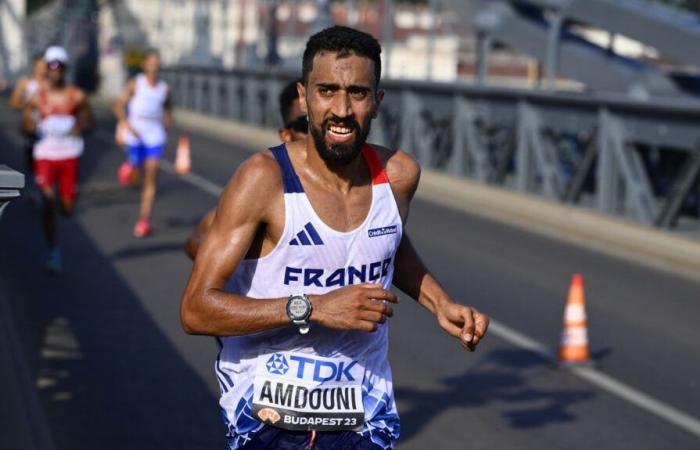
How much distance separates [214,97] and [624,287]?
31.9m

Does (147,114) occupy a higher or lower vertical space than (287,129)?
lower

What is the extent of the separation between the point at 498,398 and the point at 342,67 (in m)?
5.10

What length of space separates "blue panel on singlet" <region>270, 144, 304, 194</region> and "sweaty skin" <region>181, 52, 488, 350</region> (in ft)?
0.07

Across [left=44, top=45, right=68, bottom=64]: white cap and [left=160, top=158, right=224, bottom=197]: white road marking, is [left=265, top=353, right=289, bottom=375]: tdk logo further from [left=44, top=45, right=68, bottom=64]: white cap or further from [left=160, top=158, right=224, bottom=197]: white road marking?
[left=160, top=158, right=224, bottom=197]: white road marking

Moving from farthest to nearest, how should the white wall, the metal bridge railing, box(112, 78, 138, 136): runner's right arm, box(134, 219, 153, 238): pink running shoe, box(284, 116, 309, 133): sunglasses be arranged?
the white wall < the metal bridge railing < box(112, 78, 138, 136): runner's right arm < box(134, 219, 153, 238): pink running shoe < box(284, 116, 309, 133): sunglasses

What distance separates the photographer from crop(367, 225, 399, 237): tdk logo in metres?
4.19

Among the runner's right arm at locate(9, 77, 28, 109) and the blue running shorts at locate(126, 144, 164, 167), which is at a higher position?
the runner's right arm at locate(9, 77, 28, 109)

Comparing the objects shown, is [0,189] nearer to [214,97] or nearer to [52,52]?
[52,52]

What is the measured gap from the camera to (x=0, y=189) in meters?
3.89

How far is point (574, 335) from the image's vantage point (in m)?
9.70

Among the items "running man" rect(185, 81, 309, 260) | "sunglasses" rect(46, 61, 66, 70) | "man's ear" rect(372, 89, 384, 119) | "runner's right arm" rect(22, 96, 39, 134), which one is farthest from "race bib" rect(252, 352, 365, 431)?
"runner's right arm" rect(22, 96, 39, 134)

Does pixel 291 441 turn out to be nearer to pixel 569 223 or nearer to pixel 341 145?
pixel 341 145

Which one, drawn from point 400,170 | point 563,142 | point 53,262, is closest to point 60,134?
point 53,262

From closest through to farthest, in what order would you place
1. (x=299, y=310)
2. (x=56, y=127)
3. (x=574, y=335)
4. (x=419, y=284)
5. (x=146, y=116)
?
(x=299, y=310) → (x=419, y=284) → (x=574, y=335) → (x=56, y=127) → (x=146, y=116)
